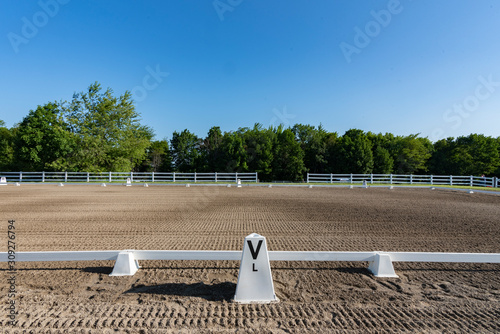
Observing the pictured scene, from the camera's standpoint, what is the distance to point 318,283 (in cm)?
373

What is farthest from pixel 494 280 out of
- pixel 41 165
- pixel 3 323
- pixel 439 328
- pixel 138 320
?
pixel 41 165

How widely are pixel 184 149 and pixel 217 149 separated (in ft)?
33.3

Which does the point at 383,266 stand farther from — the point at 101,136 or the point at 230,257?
the point at 101,136

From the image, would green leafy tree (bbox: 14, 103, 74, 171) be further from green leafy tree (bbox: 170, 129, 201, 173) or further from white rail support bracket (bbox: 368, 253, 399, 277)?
white rail support bracket (bbox: 368, 253, 399, 277)

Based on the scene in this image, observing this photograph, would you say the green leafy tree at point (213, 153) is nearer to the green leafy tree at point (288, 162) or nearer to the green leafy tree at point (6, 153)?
the green leafy tree at point (288, 162)

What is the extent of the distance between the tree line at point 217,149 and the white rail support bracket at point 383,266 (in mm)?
35808

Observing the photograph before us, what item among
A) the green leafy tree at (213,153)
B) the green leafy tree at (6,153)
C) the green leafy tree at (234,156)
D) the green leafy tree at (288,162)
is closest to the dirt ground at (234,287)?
the green leafy tree at (234,156)

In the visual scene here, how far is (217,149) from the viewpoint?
165 feet

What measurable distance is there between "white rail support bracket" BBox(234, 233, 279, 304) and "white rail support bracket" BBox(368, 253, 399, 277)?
1.86 metres

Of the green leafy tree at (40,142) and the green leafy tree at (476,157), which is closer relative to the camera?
the green leafy tree at (40,142)

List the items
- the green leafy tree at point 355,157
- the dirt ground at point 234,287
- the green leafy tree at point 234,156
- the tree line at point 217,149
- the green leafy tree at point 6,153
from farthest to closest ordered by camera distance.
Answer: the green leafy tree at point 355,157 → the green leafy tree at point 234,156 → the green leafy tree at point 6,153 → the tree line at point 217,149 → the dirt ground at point 234,287

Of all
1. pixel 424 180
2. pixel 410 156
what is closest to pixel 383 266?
pixel 424 180

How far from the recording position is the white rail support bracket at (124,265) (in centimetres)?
395

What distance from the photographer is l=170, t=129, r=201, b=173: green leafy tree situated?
52350mm
